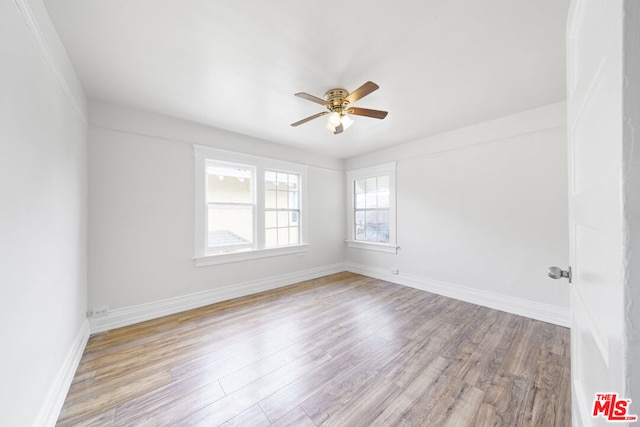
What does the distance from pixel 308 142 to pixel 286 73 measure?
1.97m

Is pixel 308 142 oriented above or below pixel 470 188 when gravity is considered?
above

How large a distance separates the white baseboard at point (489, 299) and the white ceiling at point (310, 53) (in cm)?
240

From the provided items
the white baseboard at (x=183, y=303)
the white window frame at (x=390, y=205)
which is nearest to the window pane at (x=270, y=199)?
the white baseboard at (x=183, y=303)

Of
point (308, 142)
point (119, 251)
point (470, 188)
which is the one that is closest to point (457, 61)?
point (470, 188)

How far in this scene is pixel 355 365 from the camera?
2043mm

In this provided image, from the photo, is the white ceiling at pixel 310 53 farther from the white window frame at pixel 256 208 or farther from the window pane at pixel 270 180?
the window pane at pixel 270 180

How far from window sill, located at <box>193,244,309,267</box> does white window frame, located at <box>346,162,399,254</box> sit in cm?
114

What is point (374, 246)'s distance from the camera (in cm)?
470

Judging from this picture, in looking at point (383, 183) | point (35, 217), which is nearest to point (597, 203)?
point (35, 217)

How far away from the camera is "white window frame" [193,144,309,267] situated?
3305mm

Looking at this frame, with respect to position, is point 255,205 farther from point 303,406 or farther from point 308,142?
point 303,406

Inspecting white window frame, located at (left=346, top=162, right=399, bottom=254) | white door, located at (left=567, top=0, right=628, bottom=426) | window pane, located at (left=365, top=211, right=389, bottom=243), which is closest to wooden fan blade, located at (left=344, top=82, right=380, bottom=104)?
white door, located at (left=567, top=0, right=628, bottom=426)

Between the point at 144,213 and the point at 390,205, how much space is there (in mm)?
3779

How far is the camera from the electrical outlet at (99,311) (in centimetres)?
258
